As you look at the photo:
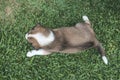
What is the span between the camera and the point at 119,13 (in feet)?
20.0

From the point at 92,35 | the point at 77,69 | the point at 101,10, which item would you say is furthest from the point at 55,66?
the point at 101,10

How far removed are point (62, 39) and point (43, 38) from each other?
0.29m

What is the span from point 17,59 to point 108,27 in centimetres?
144

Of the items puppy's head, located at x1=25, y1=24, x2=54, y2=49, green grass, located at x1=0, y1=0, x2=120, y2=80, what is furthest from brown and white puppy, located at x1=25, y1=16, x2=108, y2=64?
green grass, located at x1=0, y1=0, x2=120, y2=80

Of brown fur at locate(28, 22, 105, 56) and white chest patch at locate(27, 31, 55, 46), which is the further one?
brown fur at locate(28, 22, 105, 56)

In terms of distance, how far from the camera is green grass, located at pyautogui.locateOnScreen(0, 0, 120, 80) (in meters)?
5.74

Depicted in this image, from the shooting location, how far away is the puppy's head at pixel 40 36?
5102 mm

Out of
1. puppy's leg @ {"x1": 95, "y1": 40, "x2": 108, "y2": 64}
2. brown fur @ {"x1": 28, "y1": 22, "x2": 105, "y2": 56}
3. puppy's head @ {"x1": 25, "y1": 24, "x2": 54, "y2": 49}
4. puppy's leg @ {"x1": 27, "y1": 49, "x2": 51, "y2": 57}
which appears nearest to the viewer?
puppy's head @ {"x1": 25, "y1": 24, "x2": 54, "y2": 49}

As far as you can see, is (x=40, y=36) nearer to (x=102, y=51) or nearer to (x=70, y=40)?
(x=70, y=40)

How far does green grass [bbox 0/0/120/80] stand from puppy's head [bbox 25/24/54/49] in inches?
23.3

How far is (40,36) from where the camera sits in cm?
513

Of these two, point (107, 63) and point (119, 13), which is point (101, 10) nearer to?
point (119, 13)

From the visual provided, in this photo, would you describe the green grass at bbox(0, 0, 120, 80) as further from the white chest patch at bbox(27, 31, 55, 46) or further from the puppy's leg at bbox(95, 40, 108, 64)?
the white chest patch at bbox(27, 31, 55, 46)

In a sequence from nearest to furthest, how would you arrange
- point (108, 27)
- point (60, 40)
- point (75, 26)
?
1. point (60, 40)
2. point (75, 26)
3. point (108, 27)
